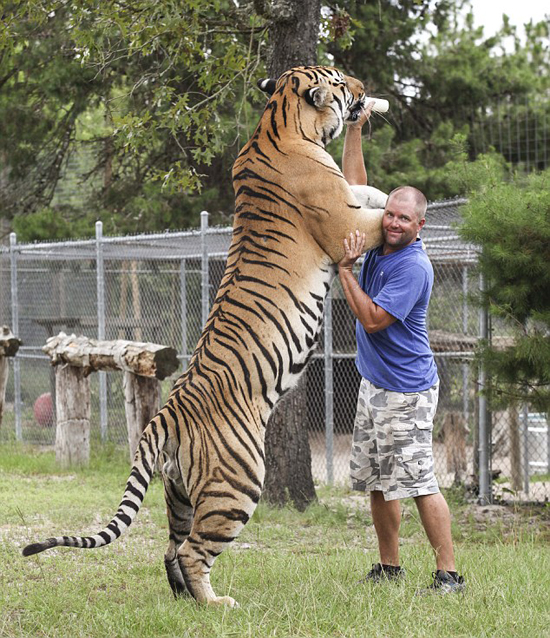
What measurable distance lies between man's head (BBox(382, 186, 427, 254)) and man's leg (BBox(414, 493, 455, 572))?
4.16 feet

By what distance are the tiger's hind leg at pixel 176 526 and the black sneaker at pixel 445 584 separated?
113cm

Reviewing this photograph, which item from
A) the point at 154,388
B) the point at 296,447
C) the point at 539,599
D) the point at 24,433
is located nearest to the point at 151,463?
the point at 539,599

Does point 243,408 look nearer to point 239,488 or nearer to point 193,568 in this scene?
point 239,488

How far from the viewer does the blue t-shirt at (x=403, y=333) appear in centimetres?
442

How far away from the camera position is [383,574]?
4.68 metres

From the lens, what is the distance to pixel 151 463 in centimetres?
415

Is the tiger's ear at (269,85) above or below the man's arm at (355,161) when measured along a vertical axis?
above

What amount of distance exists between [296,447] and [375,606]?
343cm

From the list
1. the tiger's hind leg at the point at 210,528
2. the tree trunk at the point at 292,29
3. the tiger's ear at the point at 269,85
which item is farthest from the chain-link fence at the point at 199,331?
the tiger's hind leg at the point at 210,528

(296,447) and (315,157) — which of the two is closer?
(315,157)

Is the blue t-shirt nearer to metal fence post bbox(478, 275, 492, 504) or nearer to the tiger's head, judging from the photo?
the tiger's head

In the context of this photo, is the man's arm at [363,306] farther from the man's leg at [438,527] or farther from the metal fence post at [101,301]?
the metal fence post at [101,301]

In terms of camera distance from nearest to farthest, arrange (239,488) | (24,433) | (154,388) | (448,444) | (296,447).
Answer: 1. (239,488)
2. (296,447)
3. (154,388)
4. (448,444)
5. (24,433)

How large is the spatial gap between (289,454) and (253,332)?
11.2ft
